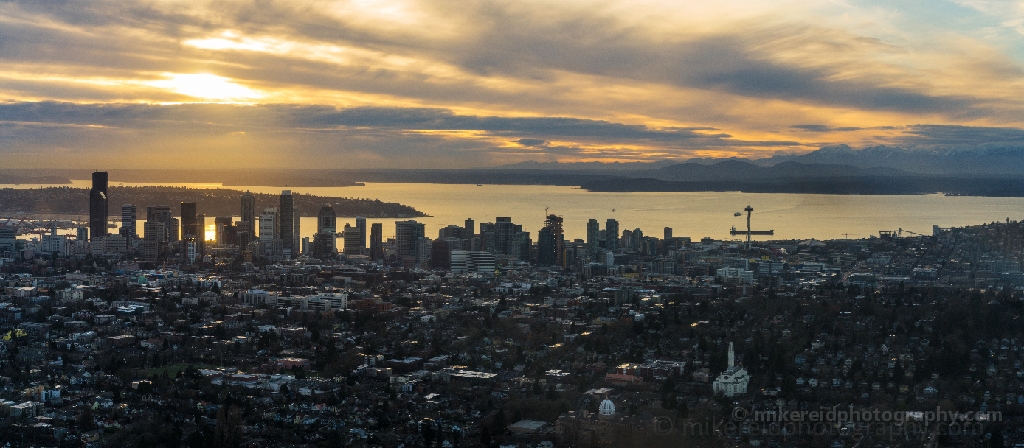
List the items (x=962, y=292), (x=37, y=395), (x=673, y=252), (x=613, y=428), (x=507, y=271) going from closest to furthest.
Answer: (x=613, y=428) < (x=37, y=395) < (x=962, y=292) < (x=507, y=271) < (x=673, y=252)

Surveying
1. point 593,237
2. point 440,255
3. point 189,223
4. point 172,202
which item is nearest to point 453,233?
point 593,237

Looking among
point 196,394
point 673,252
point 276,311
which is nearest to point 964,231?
point 673,252

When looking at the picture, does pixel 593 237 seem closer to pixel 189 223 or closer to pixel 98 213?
pixel 189 223

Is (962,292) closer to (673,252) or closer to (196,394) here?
(673,252)

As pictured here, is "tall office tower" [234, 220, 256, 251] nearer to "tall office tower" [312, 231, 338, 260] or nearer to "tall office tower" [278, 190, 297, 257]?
"tall office tower" [278, 190, 297, 257]

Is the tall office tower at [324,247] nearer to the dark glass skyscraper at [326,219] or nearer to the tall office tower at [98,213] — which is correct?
the dark glass skyscraper at [326,219]

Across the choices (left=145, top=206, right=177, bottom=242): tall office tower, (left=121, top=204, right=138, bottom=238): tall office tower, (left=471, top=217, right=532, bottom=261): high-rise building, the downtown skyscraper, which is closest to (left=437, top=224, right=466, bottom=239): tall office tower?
(left=471, top=217, right=532, bottom=261): high-rise building
